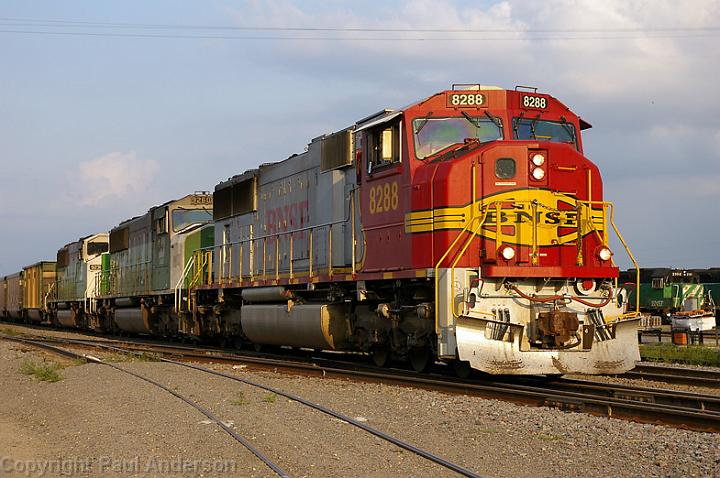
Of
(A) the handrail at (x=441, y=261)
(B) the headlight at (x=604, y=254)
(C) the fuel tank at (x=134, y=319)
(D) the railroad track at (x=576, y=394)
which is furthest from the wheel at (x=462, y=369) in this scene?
(C) the fuel tank at (x=134, y=319)

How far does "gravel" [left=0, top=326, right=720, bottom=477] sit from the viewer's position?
6.72 meters

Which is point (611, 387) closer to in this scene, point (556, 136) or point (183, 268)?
point (556, 136)

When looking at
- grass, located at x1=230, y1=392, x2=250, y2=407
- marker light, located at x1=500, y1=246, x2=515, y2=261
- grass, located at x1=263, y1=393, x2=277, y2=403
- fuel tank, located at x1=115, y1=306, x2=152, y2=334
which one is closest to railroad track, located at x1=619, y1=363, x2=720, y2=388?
marker light, located at x1=500, y1=246, x2=515, y2=261

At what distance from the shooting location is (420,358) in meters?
13.3

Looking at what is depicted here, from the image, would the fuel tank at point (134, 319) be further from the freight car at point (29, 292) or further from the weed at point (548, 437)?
the weed at point (548, 437)

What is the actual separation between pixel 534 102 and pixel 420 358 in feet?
13.7

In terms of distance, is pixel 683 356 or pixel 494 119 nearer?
pixel 494 119

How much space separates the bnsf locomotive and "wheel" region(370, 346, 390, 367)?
0.08ft

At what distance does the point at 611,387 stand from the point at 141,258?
1852 centimetres

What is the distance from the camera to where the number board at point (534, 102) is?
12.5 m

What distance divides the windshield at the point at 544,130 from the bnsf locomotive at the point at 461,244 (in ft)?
0.06

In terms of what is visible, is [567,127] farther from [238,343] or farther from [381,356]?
[238,343]

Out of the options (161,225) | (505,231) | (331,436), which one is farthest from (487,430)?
(161,225)

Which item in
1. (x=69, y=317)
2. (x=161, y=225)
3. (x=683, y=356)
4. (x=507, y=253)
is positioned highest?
(x=161, y=225)
